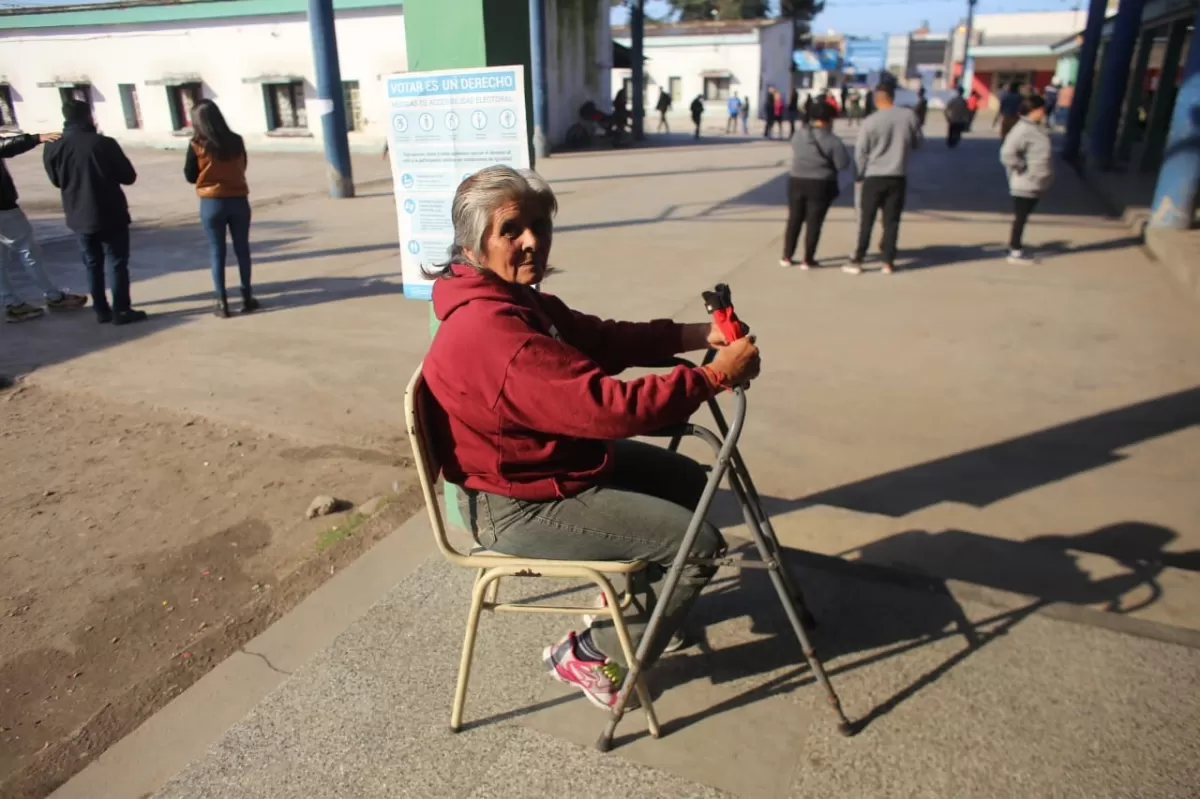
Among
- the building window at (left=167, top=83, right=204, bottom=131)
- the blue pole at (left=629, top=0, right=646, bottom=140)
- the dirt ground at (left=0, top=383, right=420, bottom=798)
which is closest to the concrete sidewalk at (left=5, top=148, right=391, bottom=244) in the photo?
the building window at (left=167, top=83, right=204, bottom=131)

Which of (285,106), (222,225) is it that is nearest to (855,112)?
(285,106)

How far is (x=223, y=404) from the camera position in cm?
507

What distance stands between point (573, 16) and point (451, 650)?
85.4 ft

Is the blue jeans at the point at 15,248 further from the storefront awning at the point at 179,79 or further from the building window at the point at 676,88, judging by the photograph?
the building window at the point at 676,88

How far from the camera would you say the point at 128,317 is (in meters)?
6.82

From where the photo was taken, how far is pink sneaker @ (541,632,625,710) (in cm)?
227

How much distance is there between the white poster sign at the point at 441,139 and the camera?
2799mm

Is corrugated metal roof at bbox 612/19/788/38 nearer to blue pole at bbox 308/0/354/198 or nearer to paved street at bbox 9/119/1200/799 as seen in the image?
blue pole at bbox 308/0/354/198

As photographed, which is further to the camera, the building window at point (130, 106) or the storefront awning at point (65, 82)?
the storefront awning at point (65, 82)

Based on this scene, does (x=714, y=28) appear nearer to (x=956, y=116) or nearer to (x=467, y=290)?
(x=956, y=116)

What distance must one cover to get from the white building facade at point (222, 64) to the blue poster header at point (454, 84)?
20.7 m

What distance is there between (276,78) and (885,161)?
68.2 ft

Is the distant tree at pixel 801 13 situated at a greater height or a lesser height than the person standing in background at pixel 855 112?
greater

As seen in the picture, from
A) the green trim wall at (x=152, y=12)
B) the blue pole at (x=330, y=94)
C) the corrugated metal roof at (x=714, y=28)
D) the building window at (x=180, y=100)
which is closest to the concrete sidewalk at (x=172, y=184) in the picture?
the blue pole at (x=330, y=94)
